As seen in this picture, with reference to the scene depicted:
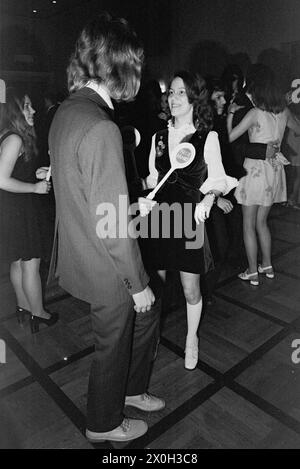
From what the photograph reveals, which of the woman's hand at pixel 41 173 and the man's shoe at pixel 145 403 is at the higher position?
the woman's hand at pixel 41 173

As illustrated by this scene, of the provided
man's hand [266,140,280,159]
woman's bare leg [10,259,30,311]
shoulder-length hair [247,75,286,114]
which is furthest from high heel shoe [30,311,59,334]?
shoulder-length hair [247,75,286,114]

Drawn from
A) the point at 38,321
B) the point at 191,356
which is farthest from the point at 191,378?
the point at 38,321

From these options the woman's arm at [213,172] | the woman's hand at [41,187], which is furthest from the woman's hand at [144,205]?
the woman's hand at [41,187]

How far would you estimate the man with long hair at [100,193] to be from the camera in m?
1.04

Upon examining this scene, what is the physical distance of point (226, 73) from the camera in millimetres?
3436

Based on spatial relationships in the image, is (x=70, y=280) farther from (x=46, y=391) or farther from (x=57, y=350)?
(x=57, y=350)

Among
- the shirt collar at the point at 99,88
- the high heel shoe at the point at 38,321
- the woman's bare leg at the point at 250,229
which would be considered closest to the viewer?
the shirt collar at the point at 99,88

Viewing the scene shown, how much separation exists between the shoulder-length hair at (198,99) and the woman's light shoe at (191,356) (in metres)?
1.04

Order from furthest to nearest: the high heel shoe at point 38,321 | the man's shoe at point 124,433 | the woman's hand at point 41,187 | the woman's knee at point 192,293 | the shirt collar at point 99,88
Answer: the high heel shoe at point 38,321 → the woman's hand at point 41,187 → the woman's knee at point 192,293 → the man's shoe at point 124,433 → the shirt collar at point 99,88

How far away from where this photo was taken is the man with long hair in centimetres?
104

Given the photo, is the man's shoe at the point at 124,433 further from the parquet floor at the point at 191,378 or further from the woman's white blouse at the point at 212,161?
the woman's white blouse at the point at 212,161

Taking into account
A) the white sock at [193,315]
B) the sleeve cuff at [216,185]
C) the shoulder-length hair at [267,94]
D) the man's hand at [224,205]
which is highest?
the shoulder-length hair at [267,94]
